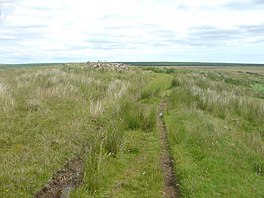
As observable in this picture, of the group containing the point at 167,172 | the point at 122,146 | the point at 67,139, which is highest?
the point at 67,139

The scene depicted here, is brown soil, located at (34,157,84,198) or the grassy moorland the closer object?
brown soil, located at (34,157,84,198)

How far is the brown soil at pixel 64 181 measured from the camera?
6.50 meters

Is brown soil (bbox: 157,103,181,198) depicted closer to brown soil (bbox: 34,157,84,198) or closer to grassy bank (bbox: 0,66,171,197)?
grassy bank (bbox: 0,66,171,197)

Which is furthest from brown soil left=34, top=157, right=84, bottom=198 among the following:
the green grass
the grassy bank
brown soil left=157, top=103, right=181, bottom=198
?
the green grass

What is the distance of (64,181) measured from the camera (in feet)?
23.3

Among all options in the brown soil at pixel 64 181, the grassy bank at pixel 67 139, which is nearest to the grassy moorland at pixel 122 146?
the grassy bank at pixel 67 139

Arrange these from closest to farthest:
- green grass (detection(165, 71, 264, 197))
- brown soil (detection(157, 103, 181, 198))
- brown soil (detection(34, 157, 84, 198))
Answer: brown soil (detection(34, 157, 84, 198)), brown soil (detection(157, 103, 181, 198)), green grass (detection(165, 71, 264, 197))

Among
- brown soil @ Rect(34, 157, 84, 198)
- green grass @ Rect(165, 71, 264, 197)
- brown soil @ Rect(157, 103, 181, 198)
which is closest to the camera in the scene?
brown soil @ Rect(34, 157, 84, 198)

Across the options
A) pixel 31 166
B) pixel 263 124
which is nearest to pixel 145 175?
pixel 31 166

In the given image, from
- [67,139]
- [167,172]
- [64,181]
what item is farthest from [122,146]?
[64,181]

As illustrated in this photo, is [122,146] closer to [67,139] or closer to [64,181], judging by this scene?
[67,139]

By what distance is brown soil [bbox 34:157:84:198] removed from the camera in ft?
21.3

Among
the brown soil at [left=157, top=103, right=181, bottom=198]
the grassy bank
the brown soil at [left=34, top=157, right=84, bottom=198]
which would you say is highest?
the grassy bank

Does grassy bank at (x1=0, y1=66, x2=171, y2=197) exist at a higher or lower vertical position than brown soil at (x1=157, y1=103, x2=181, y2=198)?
higher
